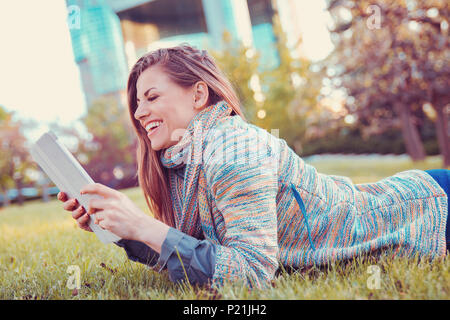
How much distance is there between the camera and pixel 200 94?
5.60 feet

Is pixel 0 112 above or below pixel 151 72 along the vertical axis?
above

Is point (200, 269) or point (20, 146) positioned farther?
point (20, 146)

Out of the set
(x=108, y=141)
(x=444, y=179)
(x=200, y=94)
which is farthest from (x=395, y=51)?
(x=108, y=141)

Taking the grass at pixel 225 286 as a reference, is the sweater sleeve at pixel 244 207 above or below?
above

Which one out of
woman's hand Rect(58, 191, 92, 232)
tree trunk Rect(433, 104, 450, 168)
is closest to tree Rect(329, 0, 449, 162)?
tree trunk Rect(433, 104, 450, 168)

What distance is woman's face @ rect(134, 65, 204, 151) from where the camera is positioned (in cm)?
169

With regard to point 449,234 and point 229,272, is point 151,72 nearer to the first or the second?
point 229,272

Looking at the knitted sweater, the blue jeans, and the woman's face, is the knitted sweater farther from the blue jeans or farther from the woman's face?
the woman's face

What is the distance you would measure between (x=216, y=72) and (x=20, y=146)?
46.2ft

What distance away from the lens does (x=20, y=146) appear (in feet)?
46.1

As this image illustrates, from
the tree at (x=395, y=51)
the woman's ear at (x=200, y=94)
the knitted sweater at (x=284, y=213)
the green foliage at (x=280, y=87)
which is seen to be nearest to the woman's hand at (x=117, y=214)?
the knitted sweater at (x=284, y=213)

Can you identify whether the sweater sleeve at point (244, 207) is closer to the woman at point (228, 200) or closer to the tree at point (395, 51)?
the woman at point (228, 200)

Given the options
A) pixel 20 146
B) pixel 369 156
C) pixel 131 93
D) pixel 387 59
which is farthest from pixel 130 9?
pixel 131 93

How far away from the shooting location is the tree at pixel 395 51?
778 centimetres
